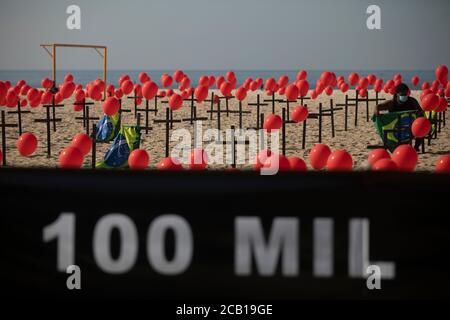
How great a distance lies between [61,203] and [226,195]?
100 cm

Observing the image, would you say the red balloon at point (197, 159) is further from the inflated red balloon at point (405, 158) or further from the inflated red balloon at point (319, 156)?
the inflated red balloon at point (405, 158)

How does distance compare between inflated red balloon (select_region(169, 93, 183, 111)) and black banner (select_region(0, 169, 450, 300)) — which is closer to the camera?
black banner (select_region(0, 169, 450, 300))

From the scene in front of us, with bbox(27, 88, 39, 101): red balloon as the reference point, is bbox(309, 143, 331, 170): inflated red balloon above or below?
below

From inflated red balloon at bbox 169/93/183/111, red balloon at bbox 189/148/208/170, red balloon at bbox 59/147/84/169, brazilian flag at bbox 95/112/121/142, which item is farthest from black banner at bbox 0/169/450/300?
inflated red balloon at bbox 169/93/183/111

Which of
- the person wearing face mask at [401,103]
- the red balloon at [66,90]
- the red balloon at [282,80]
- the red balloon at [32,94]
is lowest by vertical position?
the person wearing face mask at [401,103]

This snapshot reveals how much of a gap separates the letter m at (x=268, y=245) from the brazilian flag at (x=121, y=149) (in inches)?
258

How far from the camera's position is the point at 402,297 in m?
3.76

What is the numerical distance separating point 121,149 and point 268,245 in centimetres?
779

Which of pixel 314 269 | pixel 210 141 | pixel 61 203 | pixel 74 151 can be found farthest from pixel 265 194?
pixel 210 141

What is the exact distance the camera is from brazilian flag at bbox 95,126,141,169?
1070 cm

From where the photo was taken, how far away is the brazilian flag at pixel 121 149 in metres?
10.7

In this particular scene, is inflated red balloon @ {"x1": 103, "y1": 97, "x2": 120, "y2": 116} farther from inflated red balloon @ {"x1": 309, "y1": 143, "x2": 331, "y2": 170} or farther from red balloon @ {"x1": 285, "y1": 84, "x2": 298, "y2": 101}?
inflated red balloon @ {"x1": 309, "y1": 143, "x2": 331, "y2": 170}

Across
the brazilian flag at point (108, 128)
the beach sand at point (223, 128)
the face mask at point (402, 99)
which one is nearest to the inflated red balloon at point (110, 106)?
the brazilian flag at point (108, 128)
